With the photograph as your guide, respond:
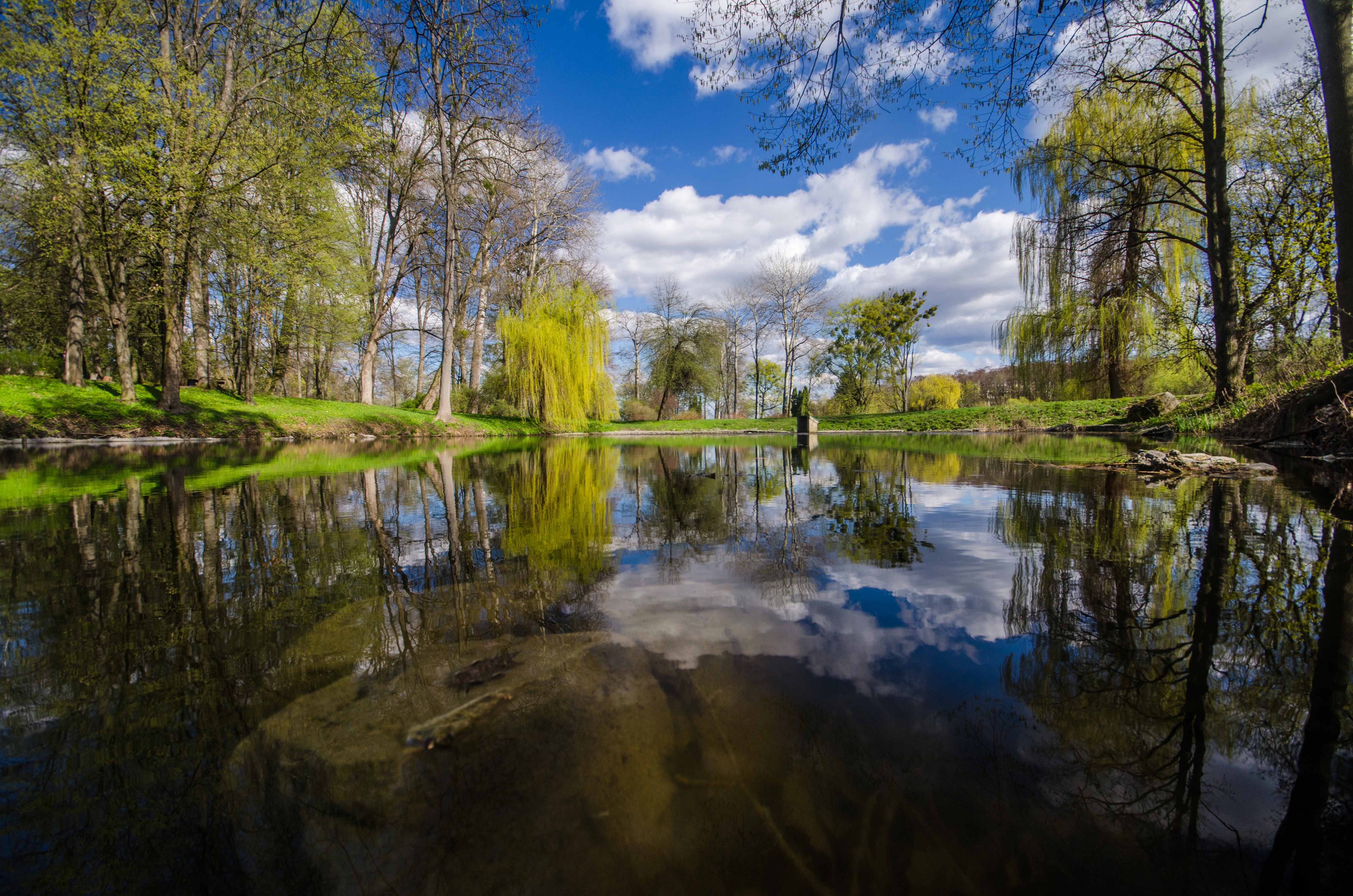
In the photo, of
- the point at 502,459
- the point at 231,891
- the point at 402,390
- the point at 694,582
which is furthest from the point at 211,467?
the point at 402,390

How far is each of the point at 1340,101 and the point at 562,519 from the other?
369 inches

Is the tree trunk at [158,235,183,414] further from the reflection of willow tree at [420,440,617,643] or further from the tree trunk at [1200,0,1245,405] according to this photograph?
the tree trunk at [1200,0,1245,405]

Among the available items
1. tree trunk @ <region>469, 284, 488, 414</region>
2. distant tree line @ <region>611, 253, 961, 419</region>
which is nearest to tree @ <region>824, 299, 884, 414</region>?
distant tree line @ <region>611, 253, 961, 419</region>

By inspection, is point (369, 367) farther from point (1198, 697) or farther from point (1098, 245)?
point (1098, 245)

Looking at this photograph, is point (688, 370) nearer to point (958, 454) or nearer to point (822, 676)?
point (958, 454)

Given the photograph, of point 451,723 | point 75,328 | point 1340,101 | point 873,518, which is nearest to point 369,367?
point 75,328

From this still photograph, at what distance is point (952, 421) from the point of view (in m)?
25.9

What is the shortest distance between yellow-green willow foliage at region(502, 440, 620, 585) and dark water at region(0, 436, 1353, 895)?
2.8 inches

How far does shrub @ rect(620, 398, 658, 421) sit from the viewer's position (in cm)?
3638

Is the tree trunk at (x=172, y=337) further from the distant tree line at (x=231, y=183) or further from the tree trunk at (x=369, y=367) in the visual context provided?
the tree trunk at (x=369, y=367)

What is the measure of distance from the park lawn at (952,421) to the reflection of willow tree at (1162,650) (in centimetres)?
1906

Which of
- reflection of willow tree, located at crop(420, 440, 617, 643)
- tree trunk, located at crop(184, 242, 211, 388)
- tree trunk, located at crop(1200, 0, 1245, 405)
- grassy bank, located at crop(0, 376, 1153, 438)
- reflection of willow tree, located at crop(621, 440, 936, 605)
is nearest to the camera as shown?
reflection of willow tree, located at crop(420, 440, 617, 643)

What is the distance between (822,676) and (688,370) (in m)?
34.3

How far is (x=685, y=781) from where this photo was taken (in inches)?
45.5
